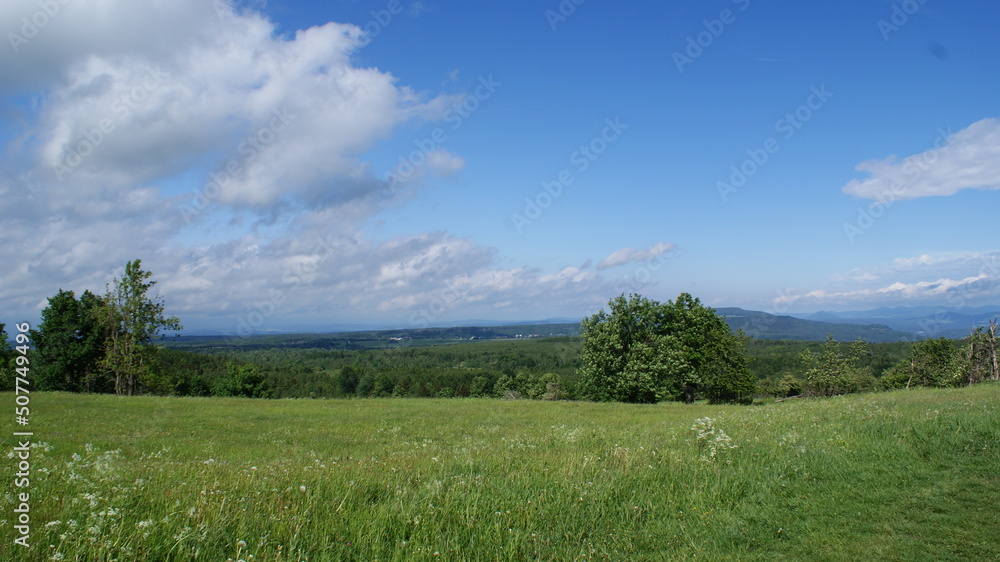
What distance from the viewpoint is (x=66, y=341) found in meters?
42.9

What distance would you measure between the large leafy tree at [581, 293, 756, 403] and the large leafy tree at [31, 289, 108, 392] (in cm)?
4219

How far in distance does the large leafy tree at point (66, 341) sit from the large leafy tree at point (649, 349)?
42.2 m

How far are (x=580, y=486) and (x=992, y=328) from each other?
66.6 meters

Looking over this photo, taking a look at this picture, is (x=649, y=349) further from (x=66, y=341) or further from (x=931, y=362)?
(x=931, y=362)

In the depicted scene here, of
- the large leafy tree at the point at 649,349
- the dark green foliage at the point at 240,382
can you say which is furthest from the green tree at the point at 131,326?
the large leafy tree at the point at 649,349

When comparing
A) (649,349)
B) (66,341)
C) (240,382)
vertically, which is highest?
(66,341)

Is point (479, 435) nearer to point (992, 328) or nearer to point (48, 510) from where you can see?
point (48, 510)

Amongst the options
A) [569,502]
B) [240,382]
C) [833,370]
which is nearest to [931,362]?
[833,370]

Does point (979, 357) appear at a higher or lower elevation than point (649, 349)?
lower

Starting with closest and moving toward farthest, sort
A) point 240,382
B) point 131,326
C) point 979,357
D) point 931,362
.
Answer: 1. point 131,326
2. point 979,357
3. point 240,382
4. point 931,362

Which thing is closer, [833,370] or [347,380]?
[833,370]

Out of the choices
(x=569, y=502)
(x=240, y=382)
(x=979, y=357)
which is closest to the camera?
(x=569, y=502)

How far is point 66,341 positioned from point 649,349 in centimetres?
4933

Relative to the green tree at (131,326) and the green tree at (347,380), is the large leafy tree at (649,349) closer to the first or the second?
the green tree at (131,326)
